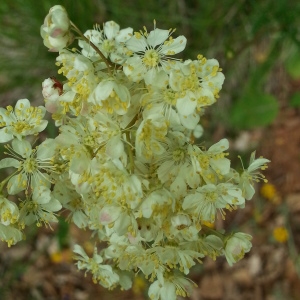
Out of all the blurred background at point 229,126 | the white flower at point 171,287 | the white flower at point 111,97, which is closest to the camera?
the white flower at point 111,97

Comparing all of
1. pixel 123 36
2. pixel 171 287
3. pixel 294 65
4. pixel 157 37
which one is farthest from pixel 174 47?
pixel 294 65

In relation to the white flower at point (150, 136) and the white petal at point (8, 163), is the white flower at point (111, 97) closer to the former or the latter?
the white flower at point (150, 136)

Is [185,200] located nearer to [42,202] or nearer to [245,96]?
[42,202]

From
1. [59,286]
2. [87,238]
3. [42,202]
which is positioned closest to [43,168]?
[42,202]

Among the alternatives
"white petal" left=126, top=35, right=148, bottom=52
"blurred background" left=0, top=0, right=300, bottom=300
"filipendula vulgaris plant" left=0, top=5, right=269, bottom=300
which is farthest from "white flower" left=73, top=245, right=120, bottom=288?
"blurred background" left=0, top=0, right=300, bottom=300

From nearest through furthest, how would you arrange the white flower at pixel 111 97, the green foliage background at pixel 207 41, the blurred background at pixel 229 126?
1. the white flower at pixel 111 97
2. the green foliage background at pixel 207 41
3. the blurred background at pixel 229 126

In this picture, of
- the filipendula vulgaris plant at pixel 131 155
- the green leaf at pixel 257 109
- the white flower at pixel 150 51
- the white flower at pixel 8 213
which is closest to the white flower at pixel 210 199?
the filipendula vulgaris plant at pixel 131 155

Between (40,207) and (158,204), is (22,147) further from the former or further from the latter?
(158,204)
